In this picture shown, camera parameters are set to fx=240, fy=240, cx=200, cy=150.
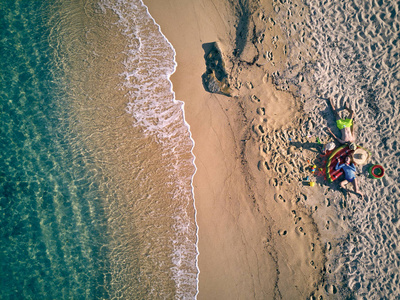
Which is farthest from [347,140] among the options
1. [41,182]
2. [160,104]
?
[41,182]

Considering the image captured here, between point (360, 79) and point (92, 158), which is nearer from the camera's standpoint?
point (92, 158)

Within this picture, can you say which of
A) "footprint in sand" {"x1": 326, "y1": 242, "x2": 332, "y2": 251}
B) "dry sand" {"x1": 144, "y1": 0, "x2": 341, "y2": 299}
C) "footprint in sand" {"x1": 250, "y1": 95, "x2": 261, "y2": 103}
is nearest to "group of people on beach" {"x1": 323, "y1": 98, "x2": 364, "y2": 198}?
"dry sand" {"x1": 144, "y1": 0, "x2": 341, "y2": 299}

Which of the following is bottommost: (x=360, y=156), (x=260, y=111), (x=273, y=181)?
(x=273, y=181)

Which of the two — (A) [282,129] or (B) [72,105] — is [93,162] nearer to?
(B) [72,105]

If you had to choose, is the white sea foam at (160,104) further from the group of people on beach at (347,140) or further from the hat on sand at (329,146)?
the group of people on beach at (347,140)

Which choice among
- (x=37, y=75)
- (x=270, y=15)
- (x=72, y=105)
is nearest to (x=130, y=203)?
(x=72, y=105)

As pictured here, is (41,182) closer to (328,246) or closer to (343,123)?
(328,246)
